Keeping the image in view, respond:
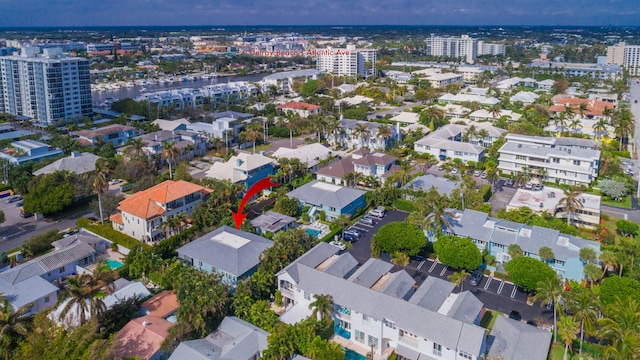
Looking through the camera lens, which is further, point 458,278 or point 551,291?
point 458,278

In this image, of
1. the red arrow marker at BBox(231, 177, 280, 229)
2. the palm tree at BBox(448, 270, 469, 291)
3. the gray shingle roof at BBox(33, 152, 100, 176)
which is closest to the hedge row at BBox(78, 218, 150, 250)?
the red arrow marker at BBox(231, 177, 280, 229)

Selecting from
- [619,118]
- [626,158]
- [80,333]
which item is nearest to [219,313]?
[80,333]

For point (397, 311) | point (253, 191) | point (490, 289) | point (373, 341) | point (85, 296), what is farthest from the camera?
point (253, 191)

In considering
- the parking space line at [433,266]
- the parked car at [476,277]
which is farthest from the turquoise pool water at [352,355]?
the parked car at [476,277]

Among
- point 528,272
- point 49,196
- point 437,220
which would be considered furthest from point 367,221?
point 49,196

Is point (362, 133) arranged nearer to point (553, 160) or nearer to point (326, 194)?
point (326, 194)

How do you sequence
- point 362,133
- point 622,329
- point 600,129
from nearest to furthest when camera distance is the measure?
1. point 622,329
2. point 362,133
3. point 600,129

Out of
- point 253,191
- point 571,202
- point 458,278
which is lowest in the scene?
point 458,278

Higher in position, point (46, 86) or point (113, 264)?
point (46, 86)
